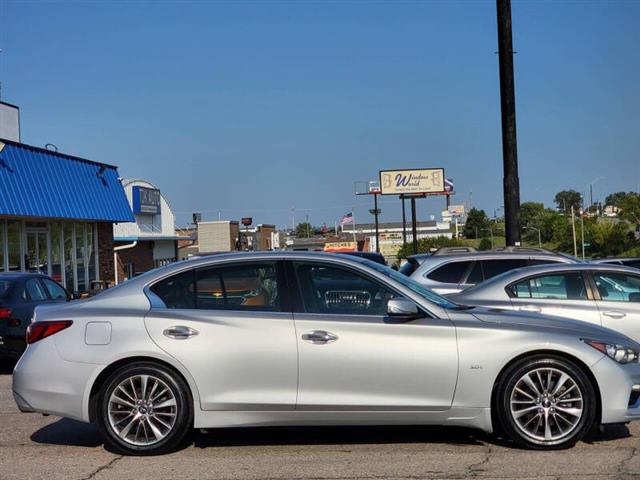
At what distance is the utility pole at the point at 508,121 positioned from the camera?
14.6 m

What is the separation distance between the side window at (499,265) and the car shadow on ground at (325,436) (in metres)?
4.43

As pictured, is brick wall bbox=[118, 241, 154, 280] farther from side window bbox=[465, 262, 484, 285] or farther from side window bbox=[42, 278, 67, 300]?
side window bbox=[465, 262, 484, 285]

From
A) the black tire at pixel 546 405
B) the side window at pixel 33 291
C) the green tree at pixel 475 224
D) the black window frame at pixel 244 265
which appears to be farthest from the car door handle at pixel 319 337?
the green tree at pixel 475 224

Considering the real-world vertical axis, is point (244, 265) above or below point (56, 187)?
below

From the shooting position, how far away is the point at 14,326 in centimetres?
1105

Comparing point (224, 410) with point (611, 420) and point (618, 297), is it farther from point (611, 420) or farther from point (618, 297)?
point (618, 297)

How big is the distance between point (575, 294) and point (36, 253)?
56.2ft

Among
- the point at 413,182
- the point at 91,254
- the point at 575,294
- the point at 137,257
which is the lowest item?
the point at 575,294

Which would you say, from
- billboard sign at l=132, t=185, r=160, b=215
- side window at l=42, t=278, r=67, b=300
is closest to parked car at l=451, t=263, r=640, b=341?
side window at l=42, t=278, r=67, b=300

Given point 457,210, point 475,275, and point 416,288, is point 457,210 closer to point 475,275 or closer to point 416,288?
point 475,275

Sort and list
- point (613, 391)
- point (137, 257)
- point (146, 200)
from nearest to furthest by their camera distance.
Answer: point (613, 391) < point (137, 257) < point (146, 200)

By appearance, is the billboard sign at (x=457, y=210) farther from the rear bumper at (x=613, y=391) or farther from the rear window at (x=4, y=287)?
the rear bumper at (x=613, y=391)

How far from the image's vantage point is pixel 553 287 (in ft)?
29.3

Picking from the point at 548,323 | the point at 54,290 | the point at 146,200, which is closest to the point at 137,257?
the point at 146,200
